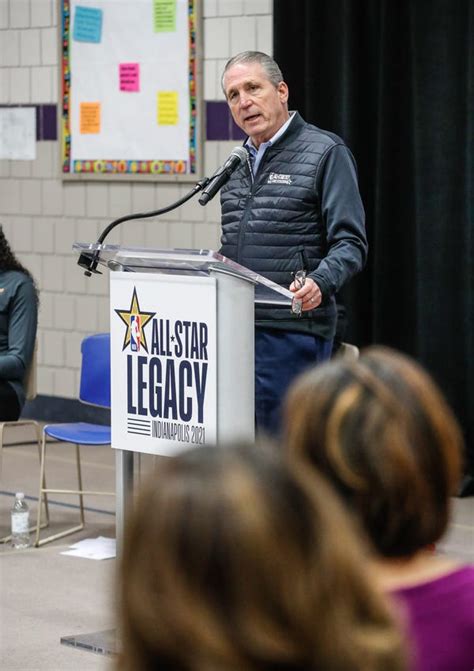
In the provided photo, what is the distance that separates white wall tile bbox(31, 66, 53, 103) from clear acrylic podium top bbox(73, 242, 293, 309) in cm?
405

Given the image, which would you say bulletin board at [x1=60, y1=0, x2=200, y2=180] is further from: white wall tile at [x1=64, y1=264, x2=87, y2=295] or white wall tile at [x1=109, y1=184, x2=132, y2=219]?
white wall tile at [x1=64, y1=264, x2=87, y2=295]

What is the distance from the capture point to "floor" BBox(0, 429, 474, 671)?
346 centimetres

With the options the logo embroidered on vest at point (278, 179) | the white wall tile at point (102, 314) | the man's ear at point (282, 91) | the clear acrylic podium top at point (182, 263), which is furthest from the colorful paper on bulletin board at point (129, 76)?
the clear acrylic podium top at point (182, 263)

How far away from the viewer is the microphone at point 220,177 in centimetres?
320

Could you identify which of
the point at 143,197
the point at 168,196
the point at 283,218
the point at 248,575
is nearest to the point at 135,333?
the point at 283,218

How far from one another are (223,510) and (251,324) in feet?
7.10

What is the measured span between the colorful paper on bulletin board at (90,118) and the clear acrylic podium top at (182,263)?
3705mm

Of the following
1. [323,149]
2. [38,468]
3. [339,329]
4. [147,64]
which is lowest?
[38,468]

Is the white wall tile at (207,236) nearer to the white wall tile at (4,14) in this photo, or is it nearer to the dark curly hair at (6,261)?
the dark curly hair at (6,261)

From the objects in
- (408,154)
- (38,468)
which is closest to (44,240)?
(38,468)

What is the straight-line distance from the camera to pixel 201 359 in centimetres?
302

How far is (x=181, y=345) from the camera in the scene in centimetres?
305

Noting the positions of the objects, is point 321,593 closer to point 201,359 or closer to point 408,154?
point 201,359

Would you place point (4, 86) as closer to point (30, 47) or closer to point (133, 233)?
point (30, 47)
